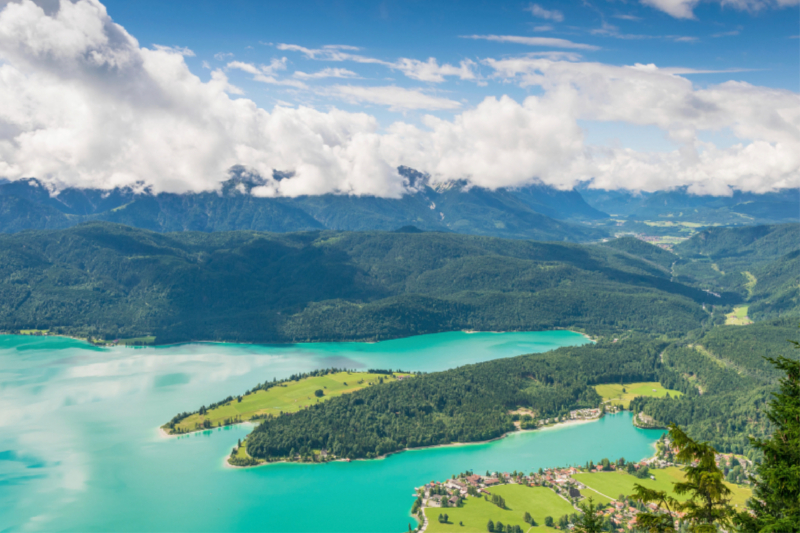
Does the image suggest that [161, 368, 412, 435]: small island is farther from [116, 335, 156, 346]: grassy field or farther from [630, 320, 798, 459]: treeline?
[116, 335, 156, 346]: grassy field

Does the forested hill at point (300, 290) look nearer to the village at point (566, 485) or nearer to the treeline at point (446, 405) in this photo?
the treeline at point (446, 405)

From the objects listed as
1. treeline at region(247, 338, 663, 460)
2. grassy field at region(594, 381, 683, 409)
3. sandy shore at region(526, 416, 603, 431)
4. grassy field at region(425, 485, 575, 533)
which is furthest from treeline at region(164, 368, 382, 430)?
grassy field at region(425, 485, 575, 533)

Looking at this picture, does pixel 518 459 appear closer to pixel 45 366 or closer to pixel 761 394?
pixel 761 394

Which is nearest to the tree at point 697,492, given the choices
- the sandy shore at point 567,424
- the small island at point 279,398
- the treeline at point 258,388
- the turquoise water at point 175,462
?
the turquoise water at point 175,462

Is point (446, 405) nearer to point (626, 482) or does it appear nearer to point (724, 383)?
point (626, 482)

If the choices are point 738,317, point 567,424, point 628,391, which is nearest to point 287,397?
point 567,424

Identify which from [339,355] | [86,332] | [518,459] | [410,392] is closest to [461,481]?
[518,459]

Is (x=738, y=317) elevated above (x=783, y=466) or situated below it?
below
